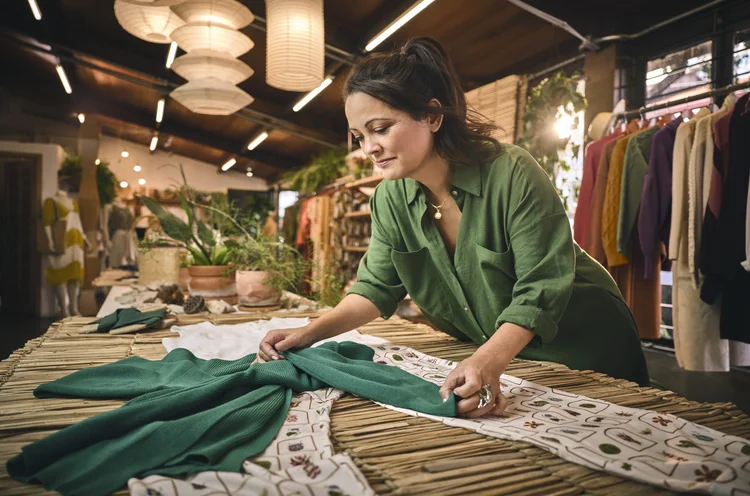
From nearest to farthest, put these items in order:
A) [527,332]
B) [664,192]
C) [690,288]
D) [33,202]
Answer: [527,332]
[690,288]
[664,192]
[33,202]

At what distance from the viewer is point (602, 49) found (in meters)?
3.80

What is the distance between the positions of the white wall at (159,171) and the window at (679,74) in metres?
12.1

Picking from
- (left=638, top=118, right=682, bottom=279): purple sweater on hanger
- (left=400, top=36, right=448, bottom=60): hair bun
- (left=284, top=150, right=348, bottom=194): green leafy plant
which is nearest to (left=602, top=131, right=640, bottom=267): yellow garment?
(left=638, top=118, right=682, bottom=279): purple sweater on hanger

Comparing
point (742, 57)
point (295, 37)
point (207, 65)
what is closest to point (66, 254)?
point (207, 65)

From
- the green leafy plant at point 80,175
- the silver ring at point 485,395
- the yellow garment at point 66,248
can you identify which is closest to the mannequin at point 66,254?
the yellow garment at point 66,248

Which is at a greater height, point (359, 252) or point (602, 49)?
point (602, 49)

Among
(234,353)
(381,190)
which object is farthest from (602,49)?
(234,353)

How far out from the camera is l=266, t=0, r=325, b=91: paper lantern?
2.81 meters

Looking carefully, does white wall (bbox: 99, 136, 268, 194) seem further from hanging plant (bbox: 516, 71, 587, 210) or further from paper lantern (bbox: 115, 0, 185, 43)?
hanging plant (bbox: 516, 71, 587, 210)

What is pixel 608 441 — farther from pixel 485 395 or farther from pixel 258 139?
pixel 258 139

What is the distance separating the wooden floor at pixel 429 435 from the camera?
1.98 ft

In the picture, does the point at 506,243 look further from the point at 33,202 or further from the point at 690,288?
the point at 33,202

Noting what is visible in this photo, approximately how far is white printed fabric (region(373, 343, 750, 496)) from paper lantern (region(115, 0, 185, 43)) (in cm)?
287

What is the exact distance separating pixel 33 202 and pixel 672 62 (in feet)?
27.1
